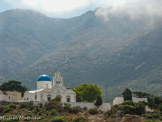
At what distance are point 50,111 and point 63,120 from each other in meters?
7.65

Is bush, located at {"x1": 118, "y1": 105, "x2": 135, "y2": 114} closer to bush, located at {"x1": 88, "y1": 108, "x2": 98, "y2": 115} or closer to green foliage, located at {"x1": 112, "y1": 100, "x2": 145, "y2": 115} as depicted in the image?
green foliage, located at {"x1": 112, "y1": 100, "x2": 145, "y2": 115}

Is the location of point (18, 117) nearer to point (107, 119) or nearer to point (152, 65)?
point (107, 119)

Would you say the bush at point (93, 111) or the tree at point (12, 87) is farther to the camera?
the tree at point (12, 87)

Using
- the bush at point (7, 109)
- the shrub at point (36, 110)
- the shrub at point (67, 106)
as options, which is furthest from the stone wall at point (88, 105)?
the bush at point (7, 109)

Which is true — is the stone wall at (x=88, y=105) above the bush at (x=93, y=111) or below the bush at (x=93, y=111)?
above

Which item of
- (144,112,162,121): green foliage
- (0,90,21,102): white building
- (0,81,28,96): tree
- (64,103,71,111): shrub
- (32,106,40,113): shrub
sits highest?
(0,81,28,96): tree

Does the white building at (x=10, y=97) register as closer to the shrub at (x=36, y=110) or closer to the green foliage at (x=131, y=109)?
the shrub at (x=36, y=110)

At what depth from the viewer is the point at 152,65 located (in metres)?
191

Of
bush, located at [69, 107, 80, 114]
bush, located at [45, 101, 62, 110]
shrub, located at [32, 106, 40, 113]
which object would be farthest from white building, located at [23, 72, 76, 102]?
bush, located at [69, 107, 80, 114]

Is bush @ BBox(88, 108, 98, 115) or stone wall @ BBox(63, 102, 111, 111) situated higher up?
stone wall @ BBox(63, 102, 111, 111)

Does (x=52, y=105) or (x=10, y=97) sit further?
(x=10, y=97)

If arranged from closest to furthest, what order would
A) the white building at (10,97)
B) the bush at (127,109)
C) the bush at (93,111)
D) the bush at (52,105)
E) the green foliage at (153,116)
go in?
the green foliage at (153,116)
the bush at (127,109)
the bush at (93,111)
the bush at (52,105)
the white building at (10,97)

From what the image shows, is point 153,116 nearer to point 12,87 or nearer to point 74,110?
point 74,110

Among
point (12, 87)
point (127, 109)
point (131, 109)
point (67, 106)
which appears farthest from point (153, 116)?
point (12, 87)
